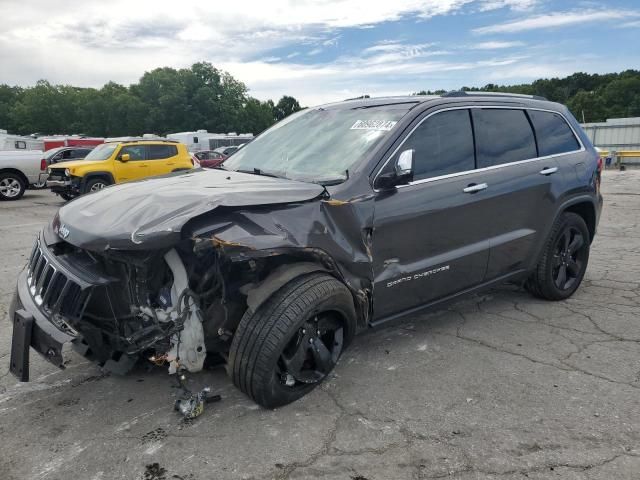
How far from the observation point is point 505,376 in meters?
3.35

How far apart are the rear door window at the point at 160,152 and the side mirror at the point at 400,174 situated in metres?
13.2

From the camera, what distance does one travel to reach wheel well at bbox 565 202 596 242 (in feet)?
15.9

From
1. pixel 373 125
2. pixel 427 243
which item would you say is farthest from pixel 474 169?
pixel 373 125

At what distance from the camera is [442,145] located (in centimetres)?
364

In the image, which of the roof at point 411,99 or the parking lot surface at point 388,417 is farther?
the roof at point 411,99

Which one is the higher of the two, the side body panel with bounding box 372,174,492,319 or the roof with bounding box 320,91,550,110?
the roof with bounding box 320,91,550,110

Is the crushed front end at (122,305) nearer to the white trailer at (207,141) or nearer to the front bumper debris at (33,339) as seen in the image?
the front bumper debris at (33,339)

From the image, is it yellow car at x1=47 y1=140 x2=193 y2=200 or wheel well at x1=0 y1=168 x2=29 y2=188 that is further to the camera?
wheel well at x1=0 y1=168 x2=29 y2=188

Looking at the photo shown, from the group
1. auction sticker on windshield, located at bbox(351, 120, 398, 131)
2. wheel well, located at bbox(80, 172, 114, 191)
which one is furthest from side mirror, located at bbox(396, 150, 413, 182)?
wheel well, located at bbox(80, 172, 114, 191)

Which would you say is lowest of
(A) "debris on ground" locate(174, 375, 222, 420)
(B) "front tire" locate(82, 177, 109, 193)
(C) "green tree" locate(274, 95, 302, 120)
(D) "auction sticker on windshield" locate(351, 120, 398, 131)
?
(A) "debris on ground" locate(174, 375, 222, 420)

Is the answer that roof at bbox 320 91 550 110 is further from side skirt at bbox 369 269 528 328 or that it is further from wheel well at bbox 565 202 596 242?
side skirt at bbox 369 269 528 328

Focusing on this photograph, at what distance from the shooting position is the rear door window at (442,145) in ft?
11.4

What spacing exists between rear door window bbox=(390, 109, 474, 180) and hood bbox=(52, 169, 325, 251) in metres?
0.85

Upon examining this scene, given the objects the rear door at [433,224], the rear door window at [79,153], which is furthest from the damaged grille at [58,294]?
the rear door window at [79,153]
